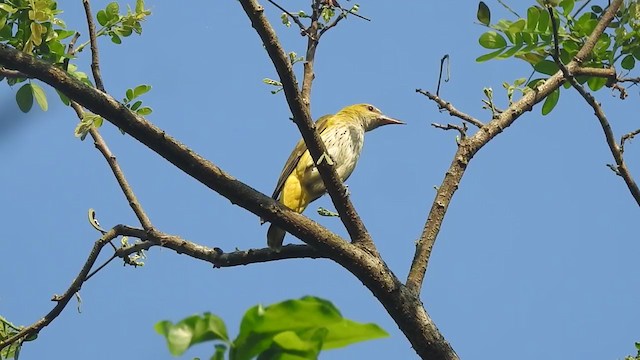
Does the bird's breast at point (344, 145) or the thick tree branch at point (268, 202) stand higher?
the bird's breast at point (344, 145)

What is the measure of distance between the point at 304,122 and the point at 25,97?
1448 mm

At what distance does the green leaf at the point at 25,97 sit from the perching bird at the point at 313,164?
142 cm

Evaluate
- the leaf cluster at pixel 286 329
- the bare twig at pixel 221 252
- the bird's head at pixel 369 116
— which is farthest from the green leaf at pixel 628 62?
the bird's head at pixel 369 116

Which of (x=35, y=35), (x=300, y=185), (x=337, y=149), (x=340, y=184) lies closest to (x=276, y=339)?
(x=340, y=184)

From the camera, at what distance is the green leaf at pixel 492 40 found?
13.2ft

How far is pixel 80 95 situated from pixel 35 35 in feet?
1.75

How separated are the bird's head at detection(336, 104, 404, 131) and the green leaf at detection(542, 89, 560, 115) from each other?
3.27 m

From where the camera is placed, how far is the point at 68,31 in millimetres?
4168

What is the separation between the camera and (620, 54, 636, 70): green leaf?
4145mm

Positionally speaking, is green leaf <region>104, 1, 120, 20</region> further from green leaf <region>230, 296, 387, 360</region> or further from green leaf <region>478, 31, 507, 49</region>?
green leaf <region>230, 296, 387, 360</region>

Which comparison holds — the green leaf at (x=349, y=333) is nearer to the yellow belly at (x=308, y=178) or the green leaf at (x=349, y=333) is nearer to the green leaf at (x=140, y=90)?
the green leaf at (x=140, y=90)

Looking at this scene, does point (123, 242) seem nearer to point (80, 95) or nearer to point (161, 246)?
point (161, 246)

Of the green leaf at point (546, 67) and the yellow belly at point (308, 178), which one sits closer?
the green leaf at point (546, 67)

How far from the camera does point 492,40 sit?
402 centimetres
